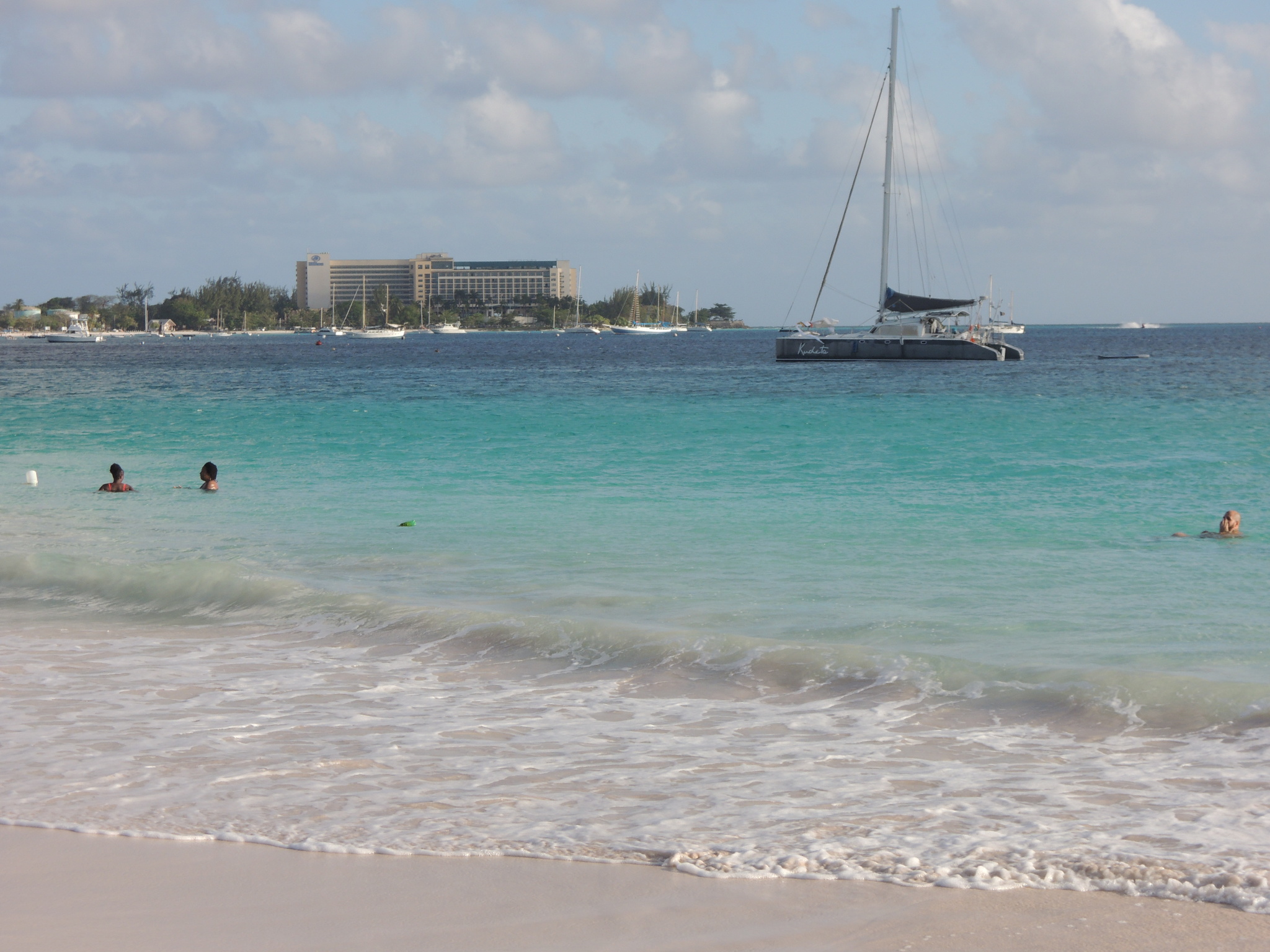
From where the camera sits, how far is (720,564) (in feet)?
44.8

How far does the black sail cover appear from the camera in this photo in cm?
6500

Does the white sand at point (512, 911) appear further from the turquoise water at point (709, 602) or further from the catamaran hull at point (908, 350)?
the catamaran hull at point (908, 350)

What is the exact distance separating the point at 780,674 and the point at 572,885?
415 centimetres

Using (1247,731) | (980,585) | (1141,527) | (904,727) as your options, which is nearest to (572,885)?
(904,727)

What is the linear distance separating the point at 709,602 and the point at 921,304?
5715 cm

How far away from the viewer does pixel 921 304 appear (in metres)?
65.4

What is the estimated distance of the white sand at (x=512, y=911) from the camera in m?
4.43

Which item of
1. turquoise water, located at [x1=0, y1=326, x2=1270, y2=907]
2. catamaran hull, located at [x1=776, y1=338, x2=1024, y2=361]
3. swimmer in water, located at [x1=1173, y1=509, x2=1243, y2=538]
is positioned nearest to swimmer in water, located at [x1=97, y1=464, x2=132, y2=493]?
turquoise water, located at [x1=0, y1=326, x2=1270, y2=907]

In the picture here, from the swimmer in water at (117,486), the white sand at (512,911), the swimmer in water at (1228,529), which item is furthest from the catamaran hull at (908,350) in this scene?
the white sand at (512,911)

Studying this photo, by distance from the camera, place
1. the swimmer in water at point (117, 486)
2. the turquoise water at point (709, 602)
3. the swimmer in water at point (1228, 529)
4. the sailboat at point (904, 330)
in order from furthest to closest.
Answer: the sailboat at point (904, 330)
the swimmer in water at point (117, 486)
the swimmer in water at point (1228, 529)
the turquoise water at point (709, 602)

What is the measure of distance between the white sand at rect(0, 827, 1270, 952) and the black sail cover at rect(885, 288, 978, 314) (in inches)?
2491

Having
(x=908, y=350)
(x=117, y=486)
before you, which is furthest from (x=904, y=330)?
(x=117, y=486)

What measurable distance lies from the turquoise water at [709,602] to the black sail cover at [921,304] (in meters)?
33.1

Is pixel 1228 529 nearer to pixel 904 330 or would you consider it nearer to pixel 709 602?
pixel 709 602
